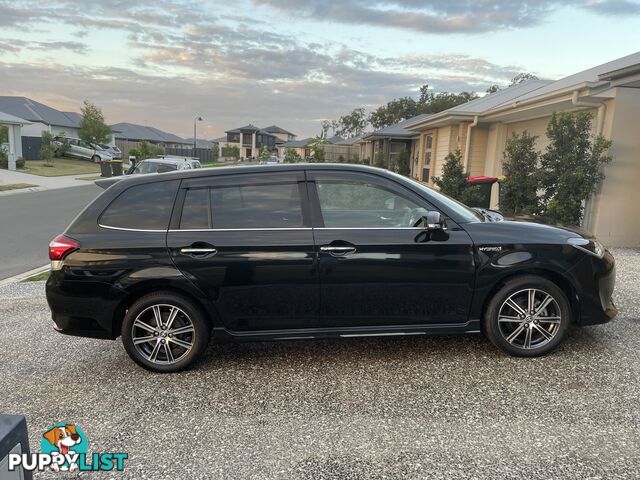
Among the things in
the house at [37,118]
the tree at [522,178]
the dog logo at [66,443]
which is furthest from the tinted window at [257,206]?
the house at [37,118]

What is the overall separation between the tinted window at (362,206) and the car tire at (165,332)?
135 cm

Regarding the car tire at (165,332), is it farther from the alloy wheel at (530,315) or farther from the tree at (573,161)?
the tree at (573,161)

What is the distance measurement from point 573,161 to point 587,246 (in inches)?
198

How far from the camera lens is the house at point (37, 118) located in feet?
135

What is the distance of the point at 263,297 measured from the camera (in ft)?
12.0

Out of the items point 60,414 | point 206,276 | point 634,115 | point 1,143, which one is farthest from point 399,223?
point 1,143

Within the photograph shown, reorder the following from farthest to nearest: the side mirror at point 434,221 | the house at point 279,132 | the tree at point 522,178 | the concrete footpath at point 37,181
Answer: the house at point 279,132
the concrete footpath at point 37,181
the tree at point 522,178
the side mirror at point 434,221

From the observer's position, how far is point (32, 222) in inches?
490

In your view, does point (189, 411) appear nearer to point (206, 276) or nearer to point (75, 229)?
point (206, 276)

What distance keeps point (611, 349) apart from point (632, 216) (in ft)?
18.7

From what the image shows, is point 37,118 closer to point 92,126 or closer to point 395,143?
point 92,126

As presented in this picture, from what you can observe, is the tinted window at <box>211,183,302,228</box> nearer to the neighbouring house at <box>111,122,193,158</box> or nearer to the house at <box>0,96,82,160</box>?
the house at <box>0,96,82,160</box>

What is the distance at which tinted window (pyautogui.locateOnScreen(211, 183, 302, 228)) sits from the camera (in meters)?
3.73

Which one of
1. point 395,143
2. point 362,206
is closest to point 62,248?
point 362,206
